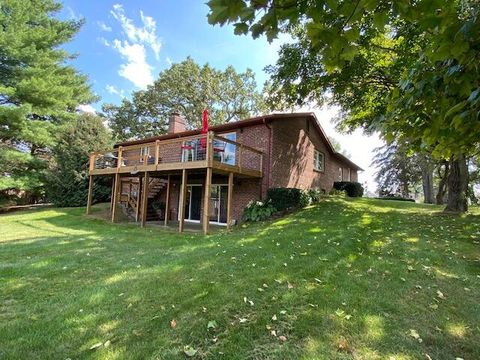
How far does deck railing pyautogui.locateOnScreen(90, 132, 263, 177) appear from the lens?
11055 millimetres

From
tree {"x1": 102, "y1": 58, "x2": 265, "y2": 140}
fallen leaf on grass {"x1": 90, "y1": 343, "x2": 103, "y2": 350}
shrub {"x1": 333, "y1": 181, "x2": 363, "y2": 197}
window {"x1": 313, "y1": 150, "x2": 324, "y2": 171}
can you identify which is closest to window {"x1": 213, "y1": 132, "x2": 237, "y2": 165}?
window {"x1": 313, "y1": 150, "x2": 324, "y2": 171}

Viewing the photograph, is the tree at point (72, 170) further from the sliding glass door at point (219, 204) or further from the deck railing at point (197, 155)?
A: the sliding glass door at point (219, 204)

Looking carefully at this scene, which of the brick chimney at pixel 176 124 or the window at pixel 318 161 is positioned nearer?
the brick chimney at pixel 176 124

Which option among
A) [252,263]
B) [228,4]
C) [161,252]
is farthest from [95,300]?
[228,4]

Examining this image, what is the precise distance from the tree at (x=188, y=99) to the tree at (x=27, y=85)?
1053cm

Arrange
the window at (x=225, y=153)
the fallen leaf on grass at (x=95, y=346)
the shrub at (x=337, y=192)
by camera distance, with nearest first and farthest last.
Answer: the fallen leaf on grass at (x=95, y=346), the window at (x=225, y=153), the shrub at (x=337, y=192)

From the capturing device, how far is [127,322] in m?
3.55

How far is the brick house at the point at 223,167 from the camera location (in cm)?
1245

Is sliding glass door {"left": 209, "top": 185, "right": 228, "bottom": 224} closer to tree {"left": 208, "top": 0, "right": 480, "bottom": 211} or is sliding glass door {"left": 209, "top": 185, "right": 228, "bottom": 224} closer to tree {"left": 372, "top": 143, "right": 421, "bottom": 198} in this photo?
tree {"left": 208, "top": 0, "right": 480, "bottom": 211}

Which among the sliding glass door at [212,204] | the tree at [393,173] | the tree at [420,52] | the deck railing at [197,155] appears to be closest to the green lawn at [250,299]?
the tree at [420,52]

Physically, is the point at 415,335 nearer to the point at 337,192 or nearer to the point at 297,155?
the point at 297,155

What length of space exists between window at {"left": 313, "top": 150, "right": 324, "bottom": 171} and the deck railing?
615cm

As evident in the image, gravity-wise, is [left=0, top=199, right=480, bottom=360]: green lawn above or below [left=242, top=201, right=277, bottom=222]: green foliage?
below

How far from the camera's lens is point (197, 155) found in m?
15.3
